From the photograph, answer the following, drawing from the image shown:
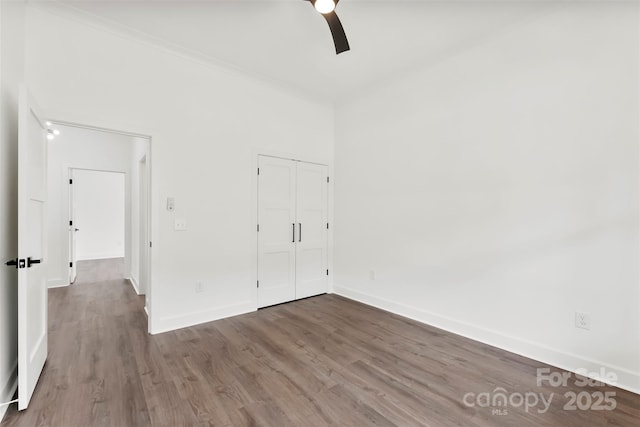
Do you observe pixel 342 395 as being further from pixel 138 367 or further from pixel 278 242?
pixel 278 242

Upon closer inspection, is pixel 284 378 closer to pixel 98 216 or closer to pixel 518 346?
pixel 518 346

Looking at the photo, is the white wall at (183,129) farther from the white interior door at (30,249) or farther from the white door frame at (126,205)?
the white door frame at (126,205)

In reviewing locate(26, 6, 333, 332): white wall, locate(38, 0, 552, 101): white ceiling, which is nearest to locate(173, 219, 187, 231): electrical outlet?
locate(26, 6, 333, 332): white wall

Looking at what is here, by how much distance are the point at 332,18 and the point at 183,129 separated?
2.01 m

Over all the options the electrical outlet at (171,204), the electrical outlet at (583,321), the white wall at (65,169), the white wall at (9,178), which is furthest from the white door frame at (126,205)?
the electrical outlet at (583,321)

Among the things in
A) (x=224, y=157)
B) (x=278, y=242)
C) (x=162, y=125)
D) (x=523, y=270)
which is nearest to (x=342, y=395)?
(x=523, y=270)

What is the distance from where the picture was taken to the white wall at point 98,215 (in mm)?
7918

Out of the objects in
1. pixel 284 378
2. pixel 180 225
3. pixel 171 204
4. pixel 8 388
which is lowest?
pixel 284 378

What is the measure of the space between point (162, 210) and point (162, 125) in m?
0.90

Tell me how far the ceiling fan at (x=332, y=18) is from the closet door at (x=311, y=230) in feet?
6.96

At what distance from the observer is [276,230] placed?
3924 millimetres

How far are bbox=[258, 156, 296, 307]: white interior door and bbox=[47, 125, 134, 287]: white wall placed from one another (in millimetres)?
3288

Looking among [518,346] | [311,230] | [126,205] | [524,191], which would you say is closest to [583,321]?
[518,346]

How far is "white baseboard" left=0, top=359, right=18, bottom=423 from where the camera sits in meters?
1.75
